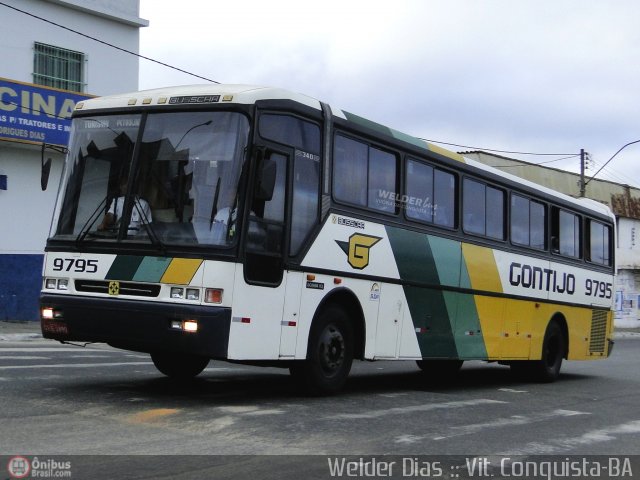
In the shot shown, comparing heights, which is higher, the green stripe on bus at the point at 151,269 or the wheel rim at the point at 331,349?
the green stripe on bus at the point at 151,269

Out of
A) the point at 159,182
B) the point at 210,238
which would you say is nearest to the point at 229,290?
the point at 210,238

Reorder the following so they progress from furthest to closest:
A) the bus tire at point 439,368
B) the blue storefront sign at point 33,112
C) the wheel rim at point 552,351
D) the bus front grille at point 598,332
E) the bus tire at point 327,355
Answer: the blue storefront sign at point 33,112 → the bus front grille at point 598,332 → the wheel rim at point 552,351 → the bus tire at point 439,368 → the bus tire at point 327,355

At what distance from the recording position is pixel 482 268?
13273 mm

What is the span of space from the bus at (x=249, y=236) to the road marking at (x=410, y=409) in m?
0.87

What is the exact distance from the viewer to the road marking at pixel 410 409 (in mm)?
8781

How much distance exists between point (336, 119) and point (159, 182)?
2.38 meters

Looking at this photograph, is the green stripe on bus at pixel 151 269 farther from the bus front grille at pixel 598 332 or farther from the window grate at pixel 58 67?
the window grate at pixel 58 67

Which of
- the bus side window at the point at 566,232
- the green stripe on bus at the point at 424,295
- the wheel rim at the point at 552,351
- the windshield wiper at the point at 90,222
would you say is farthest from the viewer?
the bus side window at the point at 566,232

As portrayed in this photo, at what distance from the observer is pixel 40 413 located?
7.86m

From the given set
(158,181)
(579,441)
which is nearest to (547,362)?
(579,441)

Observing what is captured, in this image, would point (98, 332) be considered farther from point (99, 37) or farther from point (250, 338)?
point (99, 37)

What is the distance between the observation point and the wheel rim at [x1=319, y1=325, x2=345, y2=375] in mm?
9930

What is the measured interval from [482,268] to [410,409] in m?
4.05

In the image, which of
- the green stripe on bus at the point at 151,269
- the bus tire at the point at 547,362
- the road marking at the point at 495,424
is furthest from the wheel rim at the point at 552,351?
the green stripe on bus at the point at 151,269
